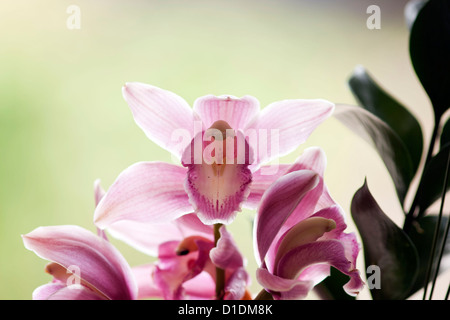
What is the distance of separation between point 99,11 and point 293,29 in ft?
1.39

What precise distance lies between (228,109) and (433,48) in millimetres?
182

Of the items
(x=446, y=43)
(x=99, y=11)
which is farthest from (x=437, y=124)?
(x=99, y=11)

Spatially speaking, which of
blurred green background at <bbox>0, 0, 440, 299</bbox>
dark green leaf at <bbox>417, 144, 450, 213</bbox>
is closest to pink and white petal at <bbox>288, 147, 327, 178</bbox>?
dark green leaf at <bbox>417, 144, 450, 213</bbox>

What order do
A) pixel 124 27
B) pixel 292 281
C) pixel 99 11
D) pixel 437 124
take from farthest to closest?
pixel 124 27, pixel 99 11, pixel 437 124, pixel 292 281

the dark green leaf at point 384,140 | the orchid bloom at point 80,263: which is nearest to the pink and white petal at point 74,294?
the orchid bloom at point 80,263

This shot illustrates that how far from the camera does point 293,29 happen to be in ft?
3.28

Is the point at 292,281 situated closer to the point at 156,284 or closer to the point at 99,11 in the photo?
the point at 156,284

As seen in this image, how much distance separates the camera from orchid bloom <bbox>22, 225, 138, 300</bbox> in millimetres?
286

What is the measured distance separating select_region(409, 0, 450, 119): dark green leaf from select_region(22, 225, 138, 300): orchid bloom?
0.27 meters

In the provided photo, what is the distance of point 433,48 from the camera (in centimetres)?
36

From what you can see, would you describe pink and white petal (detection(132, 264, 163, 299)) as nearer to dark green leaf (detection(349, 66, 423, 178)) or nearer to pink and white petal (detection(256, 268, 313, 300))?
pink and white petal (detection(256, 268, 313, 300))

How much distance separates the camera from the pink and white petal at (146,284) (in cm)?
34

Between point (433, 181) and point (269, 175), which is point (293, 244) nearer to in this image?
point (269, 175)

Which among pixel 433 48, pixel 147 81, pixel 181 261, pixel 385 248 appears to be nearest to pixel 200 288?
pixel 181 261
